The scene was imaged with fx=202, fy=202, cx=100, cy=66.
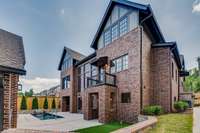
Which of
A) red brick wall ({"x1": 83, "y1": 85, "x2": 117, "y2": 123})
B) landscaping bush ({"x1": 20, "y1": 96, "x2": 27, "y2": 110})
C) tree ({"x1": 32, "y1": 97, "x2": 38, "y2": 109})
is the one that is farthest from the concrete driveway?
tree ({"x1": 32, "y1": 97, "x2": 38, "y2": 109})

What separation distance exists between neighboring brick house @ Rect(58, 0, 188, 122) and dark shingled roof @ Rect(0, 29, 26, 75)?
6.70 metres

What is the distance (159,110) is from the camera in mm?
11969

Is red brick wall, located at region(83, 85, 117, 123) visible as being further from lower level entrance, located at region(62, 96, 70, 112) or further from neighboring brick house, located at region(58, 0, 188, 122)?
lower level entrance, located at region(62, 96, 70, 112)

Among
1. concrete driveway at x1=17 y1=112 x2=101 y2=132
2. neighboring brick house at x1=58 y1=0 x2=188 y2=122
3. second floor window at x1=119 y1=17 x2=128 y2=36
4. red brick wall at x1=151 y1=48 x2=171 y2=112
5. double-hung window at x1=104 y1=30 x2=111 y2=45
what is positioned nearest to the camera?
concrete driveway at x1=17 y1=112 x2=101 y2=132

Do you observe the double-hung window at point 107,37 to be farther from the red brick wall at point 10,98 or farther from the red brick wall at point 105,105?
the red brick wall at point 10,98

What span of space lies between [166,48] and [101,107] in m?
6.18

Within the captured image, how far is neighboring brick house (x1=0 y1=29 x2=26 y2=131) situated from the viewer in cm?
723

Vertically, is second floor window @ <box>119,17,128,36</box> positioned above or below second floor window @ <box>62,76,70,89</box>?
above

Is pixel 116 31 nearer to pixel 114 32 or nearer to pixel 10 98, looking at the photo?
pixel 114 32

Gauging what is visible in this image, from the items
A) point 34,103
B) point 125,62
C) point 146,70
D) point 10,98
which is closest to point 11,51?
point 10,98

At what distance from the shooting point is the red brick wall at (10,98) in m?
7.41

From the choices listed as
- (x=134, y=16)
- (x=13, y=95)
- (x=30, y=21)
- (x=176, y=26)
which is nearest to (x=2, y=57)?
(x=13, y=95)

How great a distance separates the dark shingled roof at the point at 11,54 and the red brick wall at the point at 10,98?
50 cm

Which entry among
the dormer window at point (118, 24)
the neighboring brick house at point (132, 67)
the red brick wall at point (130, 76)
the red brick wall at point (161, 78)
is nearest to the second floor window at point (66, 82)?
the dormer window at point (118, 24)
